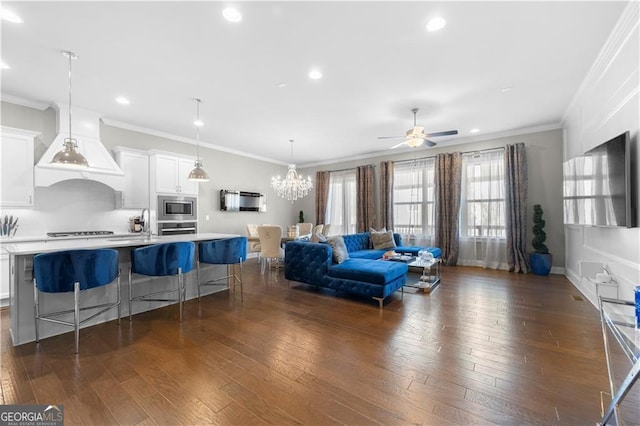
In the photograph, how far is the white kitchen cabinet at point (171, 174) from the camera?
525cm

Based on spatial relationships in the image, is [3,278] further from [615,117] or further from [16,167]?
[615,117]

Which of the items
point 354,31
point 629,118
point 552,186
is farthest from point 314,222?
point 629,118

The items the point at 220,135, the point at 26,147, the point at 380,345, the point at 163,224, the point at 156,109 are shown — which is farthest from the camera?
the point at 220,135

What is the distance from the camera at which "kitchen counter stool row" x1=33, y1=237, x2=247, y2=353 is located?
2.32m

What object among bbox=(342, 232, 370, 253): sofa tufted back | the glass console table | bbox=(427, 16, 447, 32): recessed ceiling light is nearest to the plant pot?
bbox=(342, 232, 370, 253): sofa tufted back

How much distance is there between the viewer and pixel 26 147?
3.98 meters

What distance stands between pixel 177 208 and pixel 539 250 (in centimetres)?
743

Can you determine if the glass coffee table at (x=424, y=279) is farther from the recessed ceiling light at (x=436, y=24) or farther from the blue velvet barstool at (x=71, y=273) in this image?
the blue velvet barstool at (x=71, y=273)

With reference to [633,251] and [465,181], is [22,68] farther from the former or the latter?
[465,181]

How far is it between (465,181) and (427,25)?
460cm

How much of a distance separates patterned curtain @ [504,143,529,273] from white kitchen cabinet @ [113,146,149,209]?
754 centimetres

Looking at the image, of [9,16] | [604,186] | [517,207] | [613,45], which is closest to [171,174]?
[9,16]

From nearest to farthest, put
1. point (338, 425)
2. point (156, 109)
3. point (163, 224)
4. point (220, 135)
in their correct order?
point (338, 425)
point (156, 109)
point (163, 224)
point (220, 135)

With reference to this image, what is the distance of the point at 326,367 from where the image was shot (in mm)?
2115
